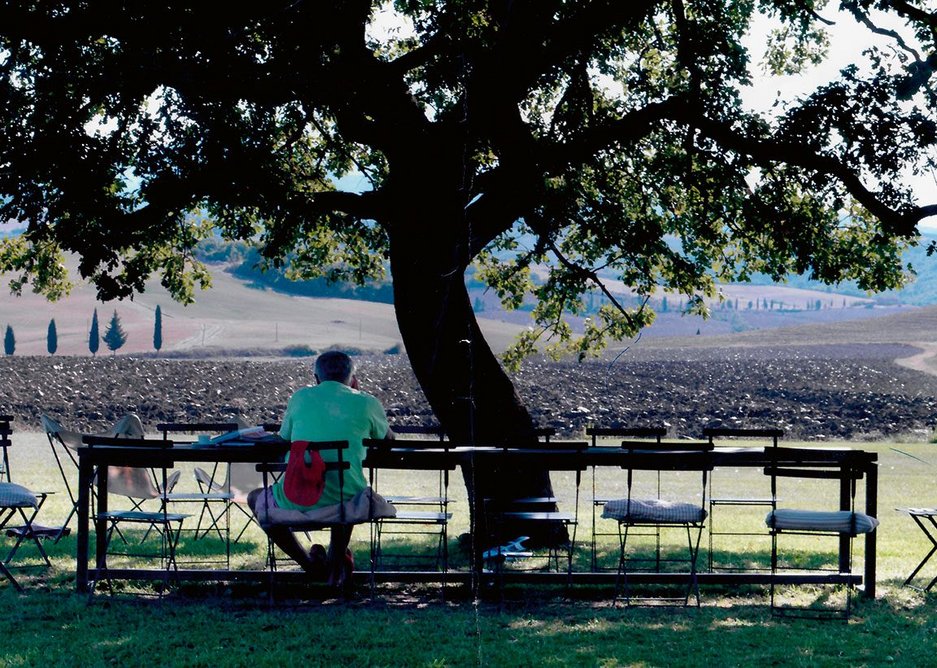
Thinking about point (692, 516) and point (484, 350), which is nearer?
point (692, 516)

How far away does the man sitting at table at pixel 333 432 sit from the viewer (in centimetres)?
873

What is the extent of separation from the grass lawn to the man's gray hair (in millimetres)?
1426

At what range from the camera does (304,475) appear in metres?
8.48

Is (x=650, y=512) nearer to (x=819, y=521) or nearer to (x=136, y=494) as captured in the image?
(x=819, y=521)

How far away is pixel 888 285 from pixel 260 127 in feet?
24.5

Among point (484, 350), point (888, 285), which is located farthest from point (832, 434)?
point (484, 350)

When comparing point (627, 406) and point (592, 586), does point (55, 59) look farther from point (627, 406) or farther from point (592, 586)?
point (627, 406)

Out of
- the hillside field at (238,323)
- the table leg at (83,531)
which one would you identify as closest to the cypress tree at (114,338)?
the hillside field at (238,323)

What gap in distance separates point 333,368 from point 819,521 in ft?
10.7

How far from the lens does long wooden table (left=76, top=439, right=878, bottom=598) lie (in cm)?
876

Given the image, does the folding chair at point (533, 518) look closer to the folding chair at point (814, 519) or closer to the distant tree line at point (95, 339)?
the folding chair at point (814, 519)

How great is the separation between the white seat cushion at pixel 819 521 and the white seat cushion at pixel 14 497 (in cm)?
480

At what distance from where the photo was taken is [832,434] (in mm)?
38562

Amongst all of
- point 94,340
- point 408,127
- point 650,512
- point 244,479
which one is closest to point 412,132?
point 408,127
